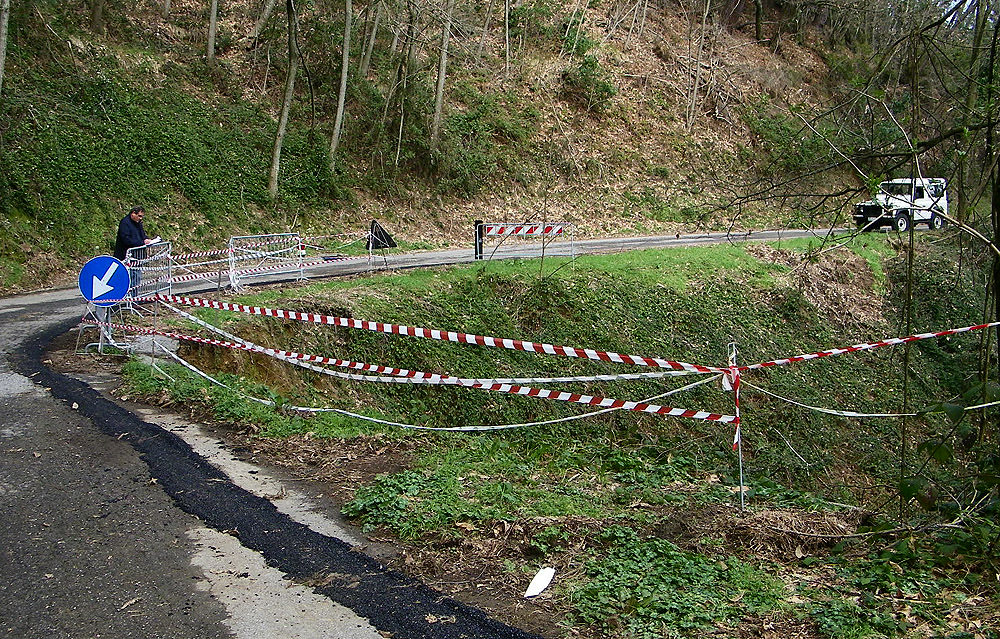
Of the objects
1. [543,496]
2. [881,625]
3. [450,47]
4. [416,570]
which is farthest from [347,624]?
[450,47]

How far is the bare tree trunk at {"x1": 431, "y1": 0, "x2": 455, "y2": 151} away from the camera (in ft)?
84.6

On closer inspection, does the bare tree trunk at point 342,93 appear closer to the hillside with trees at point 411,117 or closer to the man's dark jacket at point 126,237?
the hillside with trees at point 411,117

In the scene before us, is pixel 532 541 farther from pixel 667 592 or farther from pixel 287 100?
pixel 287 100

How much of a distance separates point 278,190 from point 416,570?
2127 centimetres

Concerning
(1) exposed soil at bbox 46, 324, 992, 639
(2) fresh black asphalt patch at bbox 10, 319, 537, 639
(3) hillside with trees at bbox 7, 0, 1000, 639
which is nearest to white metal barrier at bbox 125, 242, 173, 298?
(3) hillside with trees at bbox 7, 0, 1000, 639

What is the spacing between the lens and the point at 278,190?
2434 centimetres

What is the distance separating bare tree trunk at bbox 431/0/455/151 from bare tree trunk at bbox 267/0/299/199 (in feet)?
16.7

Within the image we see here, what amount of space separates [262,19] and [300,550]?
26401 mm

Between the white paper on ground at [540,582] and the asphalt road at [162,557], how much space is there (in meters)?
0.40

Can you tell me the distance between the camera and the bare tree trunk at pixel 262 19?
2631 cm

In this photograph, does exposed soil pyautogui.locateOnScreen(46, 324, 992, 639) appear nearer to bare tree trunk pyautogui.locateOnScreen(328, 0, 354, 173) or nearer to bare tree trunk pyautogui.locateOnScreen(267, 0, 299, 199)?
bare tree trunk pyautogui.locateOnScreen(267, 0, 299, 199)

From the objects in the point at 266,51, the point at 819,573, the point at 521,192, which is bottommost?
the point at 819,573

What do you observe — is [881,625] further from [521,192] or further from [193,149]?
[521,192]

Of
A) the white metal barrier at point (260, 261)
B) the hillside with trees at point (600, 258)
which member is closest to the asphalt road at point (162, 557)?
the hillside with trees at point (600, 258)
